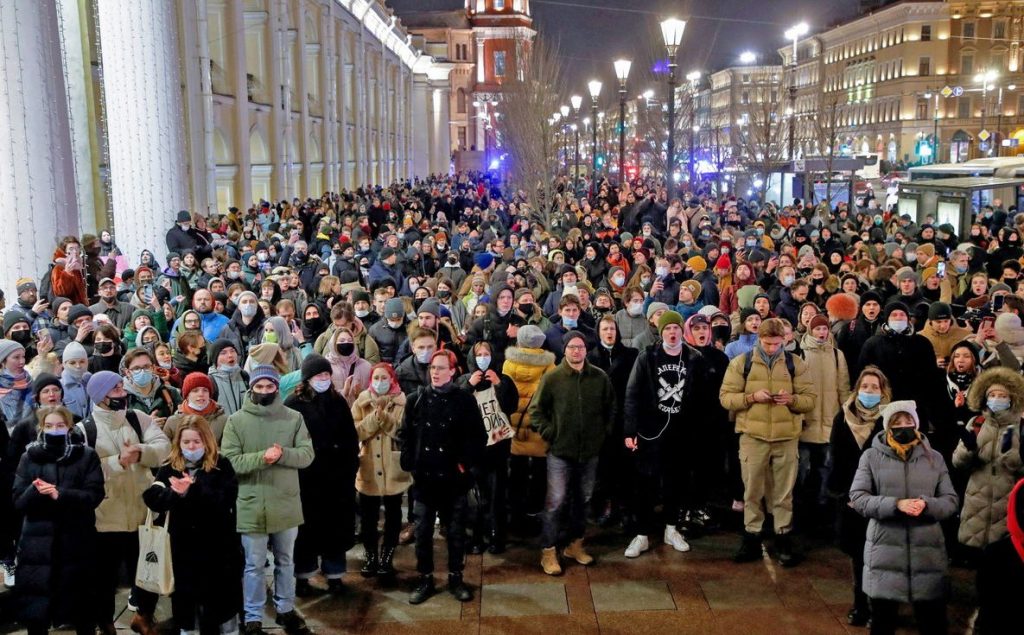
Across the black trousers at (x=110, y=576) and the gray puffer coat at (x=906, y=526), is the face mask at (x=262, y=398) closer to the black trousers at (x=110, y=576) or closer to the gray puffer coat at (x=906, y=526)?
the black trousers at (x=110, y=576)

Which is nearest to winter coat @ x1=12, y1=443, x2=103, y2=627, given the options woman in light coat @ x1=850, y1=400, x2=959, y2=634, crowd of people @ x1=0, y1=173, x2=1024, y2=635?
crowd of people @ x1=0, y1=173, x2=1024, y2=635

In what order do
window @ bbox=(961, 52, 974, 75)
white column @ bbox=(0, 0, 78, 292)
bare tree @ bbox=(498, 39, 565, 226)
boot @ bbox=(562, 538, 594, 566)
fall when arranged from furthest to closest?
window @ bbox=(961, 52, 974, 75)
bare tree @ bbox=(498, 39, 565, 226)
white column @ bbox=(0, 0, 78, 292)
boot @ bbox=(562, 538, 594, 566)

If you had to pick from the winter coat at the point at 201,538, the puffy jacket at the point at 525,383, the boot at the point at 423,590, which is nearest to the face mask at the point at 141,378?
the winter coat at the point at 201,538

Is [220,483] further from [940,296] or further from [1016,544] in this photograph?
[940,296]

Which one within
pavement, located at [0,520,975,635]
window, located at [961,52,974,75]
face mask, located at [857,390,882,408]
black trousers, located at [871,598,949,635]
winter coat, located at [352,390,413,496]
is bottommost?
pavement, located at [0,520,975,635]

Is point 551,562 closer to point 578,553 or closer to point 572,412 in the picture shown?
point 578,553

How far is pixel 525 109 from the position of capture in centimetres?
3781

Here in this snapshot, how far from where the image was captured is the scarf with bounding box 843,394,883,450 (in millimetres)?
6746

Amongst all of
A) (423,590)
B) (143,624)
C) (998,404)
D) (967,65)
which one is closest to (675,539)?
(423,590)

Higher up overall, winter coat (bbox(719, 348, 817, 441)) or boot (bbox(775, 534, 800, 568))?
winter coat (bbox(719, 348, 817, 441))

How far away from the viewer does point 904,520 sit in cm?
605

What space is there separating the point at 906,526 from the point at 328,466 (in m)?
3.95

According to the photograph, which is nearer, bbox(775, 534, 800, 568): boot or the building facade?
bbox(775, 534, 800, 568): boot

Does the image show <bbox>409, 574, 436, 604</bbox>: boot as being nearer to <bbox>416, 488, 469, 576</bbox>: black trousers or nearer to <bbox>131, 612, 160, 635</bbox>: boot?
<bbox>416, 488, 469, 576</bbox>: black trousers
